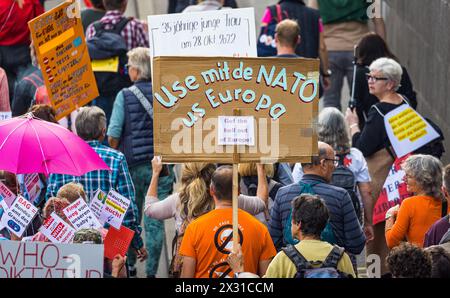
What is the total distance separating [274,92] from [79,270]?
163 centimetres

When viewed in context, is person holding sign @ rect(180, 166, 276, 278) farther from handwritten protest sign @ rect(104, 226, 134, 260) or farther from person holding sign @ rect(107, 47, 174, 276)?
person holding sign @ rect(107, 47, 174, 276)

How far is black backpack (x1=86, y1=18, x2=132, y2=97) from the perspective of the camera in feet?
39.9

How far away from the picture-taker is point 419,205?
8.79 m

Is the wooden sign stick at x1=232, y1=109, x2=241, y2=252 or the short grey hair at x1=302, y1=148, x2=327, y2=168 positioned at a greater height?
the wooden sign stick at x1=232, y1=109, x2=241, y2=252

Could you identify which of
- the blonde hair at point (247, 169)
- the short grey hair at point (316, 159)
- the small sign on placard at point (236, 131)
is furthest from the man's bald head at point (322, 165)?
the small sign on placard at point (236, 131)

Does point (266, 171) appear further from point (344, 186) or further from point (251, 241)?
point (251, 241)

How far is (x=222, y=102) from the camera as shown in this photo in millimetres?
7652

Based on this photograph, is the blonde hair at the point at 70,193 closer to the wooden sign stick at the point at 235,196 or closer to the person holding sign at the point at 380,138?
the wooden sign stick at the point at 235,196

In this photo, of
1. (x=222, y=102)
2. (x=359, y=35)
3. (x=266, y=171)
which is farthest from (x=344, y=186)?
(x=359, y=35)

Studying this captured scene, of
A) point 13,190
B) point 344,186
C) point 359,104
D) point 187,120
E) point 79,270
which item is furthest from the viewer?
point 359,104

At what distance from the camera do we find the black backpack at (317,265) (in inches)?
274

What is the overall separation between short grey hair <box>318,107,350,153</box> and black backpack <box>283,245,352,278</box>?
2.47 metres

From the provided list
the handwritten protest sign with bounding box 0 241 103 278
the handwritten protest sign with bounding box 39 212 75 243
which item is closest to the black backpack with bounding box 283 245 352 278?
the handwritten protest sign with bounding box 0 241 103 278

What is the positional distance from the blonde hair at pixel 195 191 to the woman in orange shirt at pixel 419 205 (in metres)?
1.33
